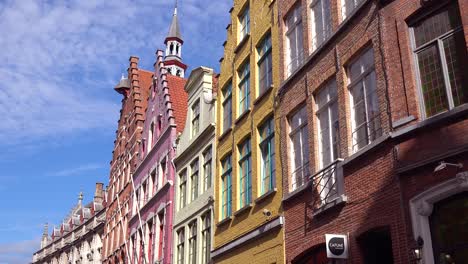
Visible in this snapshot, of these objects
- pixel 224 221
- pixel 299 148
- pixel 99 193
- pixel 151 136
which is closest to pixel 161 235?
pixel 151 136

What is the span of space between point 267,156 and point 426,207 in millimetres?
8365

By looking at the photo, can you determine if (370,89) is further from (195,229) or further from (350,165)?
(195,229)

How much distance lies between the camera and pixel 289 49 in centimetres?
1859

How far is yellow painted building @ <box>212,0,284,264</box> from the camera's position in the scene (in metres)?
17.9

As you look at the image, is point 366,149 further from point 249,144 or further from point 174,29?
point 174,29

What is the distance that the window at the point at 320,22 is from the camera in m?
16.1

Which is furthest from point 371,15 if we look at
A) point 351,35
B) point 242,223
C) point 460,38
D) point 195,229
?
point 195,229

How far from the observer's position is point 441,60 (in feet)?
37.8

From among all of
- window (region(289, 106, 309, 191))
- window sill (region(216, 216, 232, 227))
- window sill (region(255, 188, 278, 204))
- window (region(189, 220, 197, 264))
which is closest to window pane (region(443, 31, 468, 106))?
window (region(289, 106, 309, 191))

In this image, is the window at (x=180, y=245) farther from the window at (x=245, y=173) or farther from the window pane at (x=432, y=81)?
the window pane at (x=432, y=81)

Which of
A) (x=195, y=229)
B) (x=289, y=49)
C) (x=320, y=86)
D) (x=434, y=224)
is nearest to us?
(x=434, y=224)

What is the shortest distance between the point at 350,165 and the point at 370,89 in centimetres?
174

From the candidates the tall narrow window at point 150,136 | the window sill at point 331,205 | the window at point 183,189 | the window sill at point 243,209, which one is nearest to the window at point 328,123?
the window sill at point 331,205

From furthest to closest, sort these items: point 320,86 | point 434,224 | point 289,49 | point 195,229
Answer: point 195,229, point 289,49, point 320,86, point 434,224
